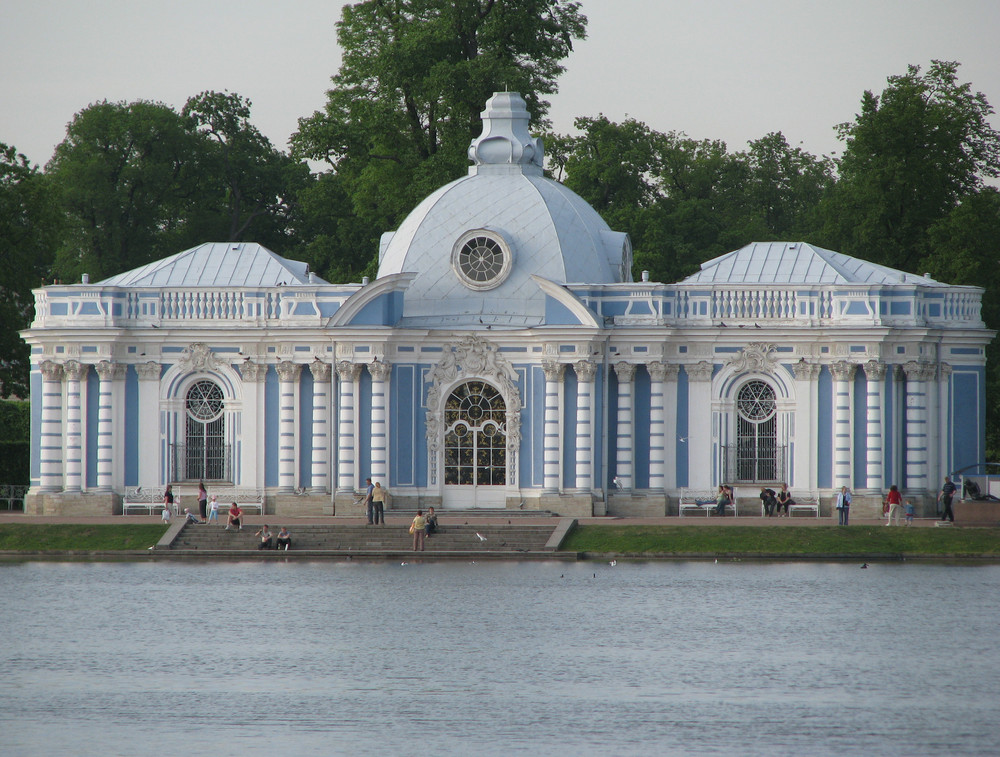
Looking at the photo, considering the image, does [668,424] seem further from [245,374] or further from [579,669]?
[579,669]

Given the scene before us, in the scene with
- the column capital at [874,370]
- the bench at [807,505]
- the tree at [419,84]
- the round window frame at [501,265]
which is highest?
the tree at [419,84]

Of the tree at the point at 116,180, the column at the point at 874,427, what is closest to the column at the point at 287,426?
the column at the point at 874,427

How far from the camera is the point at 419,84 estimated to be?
61.9 m

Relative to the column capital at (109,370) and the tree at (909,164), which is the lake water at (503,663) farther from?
the tree at (909,164)

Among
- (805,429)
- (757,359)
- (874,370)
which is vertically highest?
(757,359)

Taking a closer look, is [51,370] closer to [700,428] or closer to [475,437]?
[475,437]

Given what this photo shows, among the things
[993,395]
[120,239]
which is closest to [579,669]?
[993,395]

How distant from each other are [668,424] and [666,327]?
2817 millimetres

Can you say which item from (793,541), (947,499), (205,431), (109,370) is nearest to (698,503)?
(793,541)

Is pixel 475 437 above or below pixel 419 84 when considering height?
below

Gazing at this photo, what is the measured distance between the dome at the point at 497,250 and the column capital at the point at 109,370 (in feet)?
26.8

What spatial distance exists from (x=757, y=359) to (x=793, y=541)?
25.5 feet

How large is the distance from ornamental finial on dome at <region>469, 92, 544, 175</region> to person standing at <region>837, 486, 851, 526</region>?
47.3 ft

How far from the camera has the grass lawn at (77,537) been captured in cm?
4309
